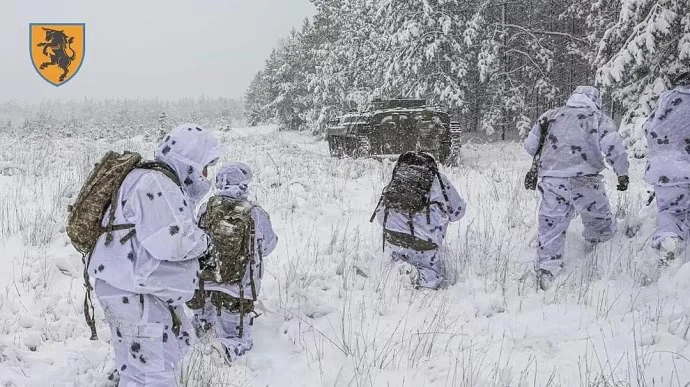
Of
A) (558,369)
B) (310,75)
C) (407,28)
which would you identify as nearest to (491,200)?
(558,369)

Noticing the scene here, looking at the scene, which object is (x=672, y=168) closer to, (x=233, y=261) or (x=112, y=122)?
(x=233, y=261)

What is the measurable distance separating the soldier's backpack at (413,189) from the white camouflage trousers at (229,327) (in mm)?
1723

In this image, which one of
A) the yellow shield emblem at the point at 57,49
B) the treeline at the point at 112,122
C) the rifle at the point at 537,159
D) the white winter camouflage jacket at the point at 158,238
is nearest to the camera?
the white winter camouflage jacket at the point at 158,238

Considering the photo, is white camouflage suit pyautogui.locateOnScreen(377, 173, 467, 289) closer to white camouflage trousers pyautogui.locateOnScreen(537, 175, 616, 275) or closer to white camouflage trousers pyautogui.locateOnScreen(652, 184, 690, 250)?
white camouflage trousers pyautogui.locateOnScreen(537, 175, 616, 275)

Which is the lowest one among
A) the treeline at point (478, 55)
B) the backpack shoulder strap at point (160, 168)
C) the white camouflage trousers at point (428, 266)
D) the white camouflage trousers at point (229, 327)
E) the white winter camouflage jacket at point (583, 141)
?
the white camouflage trousers at point (229, 327)

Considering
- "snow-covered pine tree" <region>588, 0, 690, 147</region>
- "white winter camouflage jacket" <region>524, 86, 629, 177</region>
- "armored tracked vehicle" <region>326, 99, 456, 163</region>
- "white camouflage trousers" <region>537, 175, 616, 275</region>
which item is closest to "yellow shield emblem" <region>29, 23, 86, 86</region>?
"armored tracked vehicle" <region>326, 99, 456, 163</region>

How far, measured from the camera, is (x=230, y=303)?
149 inches

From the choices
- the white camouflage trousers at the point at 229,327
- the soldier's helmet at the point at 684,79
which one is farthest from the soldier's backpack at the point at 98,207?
the soldier's helmet at the point at 684,79

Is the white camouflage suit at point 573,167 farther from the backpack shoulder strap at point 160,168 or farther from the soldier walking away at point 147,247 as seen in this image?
the backpack shoulder strap at point 160,168

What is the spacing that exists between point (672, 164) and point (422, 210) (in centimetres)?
218

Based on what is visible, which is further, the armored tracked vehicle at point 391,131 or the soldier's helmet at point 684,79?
the armored tracked vehicle at point 391,131

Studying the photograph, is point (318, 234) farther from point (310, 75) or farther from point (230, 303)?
point (310, 75)

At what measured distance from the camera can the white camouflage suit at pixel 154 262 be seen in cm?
251

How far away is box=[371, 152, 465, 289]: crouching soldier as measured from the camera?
505 centimetres
